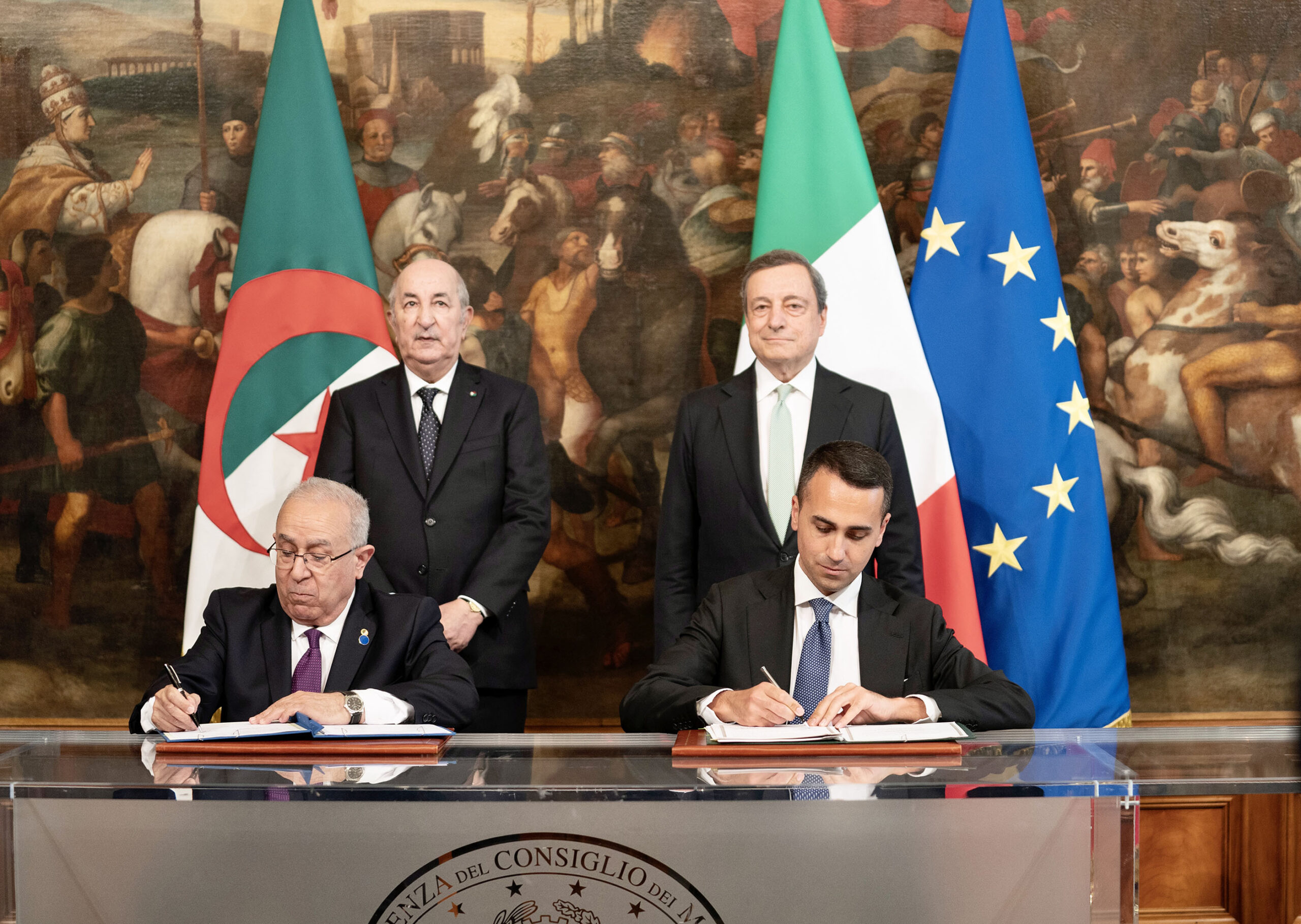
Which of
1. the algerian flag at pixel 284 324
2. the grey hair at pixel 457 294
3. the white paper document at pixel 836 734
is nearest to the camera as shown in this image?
the white paper document at pixel 836 734

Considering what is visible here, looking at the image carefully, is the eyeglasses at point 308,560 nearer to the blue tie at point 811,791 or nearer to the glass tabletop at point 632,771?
the glass tabletop at point 632,771

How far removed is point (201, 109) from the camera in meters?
4.31

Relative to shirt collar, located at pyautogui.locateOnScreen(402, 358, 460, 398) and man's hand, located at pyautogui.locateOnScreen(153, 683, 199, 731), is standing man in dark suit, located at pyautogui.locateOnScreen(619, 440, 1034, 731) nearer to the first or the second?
man's hand, located at pyautogui.locateOnScreen(153, 683, 199, 731)

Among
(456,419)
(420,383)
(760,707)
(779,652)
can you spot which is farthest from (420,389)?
(760,707)

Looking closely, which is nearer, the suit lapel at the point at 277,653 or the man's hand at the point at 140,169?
the suit lapel at the point at 277,653

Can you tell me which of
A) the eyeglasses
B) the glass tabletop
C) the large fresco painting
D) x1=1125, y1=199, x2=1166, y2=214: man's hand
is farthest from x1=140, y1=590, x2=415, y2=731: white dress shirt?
x1=1125, y1=199, x2=1166, y2=214: man's hand

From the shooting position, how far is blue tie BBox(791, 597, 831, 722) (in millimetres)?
2463

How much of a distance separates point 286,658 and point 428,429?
94 cm

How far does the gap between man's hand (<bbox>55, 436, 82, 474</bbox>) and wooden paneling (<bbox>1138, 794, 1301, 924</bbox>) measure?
12.5 feet

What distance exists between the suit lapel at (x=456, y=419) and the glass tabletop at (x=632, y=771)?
50.1 inches

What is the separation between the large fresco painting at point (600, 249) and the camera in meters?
4.31

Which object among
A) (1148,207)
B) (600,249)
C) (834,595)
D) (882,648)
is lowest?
(882,648)

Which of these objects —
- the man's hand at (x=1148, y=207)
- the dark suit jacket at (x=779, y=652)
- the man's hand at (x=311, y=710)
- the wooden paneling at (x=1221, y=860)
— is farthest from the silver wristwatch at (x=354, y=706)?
the man's hand at (x=1148, y=207)

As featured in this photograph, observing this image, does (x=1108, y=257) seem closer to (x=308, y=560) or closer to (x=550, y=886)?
(x=308, y=560)
